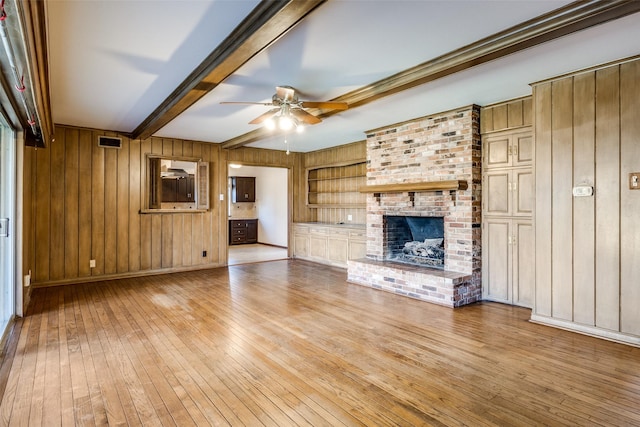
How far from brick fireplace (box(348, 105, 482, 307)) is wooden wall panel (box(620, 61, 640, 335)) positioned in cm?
153

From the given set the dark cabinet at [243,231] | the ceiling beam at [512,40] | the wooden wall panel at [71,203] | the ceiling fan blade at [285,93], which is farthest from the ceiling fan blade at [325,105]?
the dark cabinet at [243,231]

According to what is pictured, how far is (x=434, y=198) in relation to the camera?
15.8ft

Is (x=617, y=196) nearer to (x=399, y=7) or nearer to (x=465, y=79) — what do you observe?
(x=465, y=79)

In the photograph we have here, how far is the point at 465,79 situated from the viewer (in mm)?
3504

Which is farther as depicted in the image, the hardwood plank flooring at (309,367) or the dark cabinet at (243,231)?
the dark cabinet at (243,231)

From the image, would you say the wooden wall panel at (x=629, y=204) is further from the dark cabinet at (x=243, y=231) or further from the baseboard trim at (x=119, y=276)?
the dark cabinet at (x=243, y=231)

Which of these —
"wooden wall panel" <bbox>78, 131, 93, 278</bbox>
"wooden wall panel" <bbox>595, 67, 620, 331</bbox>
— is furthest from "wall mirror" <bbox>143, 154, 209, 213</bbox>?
"wooden wall panel" <bbox>595, 67, 620, 331</bbox>

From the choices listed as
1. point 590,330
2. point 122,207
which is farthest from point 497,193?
point 122,207

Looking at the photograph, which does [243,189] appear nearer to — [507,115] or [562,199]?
[507,115]

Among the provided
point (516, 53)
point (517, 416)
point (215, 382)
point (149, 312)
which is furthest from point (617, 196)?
point (149, 312)

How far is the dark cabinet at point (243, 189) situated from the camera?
10.9 meters

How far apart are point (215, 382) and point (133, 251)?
14.7 ft

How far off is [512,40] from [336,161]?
16.1 feet

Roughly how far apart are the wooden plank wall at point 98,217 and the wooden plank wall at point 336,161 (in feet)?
8.12
